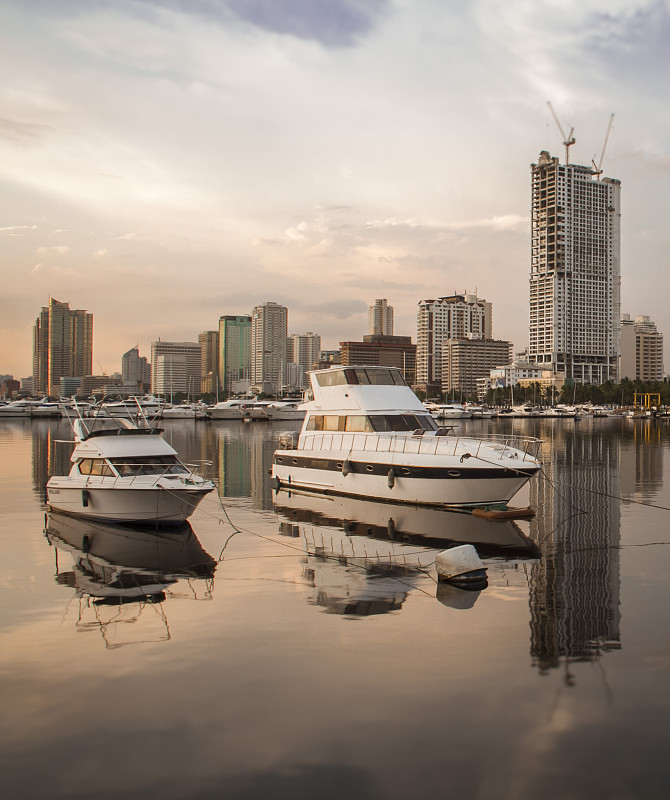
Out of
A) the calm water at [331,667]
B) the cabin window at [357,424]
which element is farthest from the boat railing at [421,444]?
the calm water at [331,667]

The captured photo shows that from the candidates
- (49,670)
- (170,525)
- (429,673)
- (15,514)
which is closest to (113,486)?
(170,525)

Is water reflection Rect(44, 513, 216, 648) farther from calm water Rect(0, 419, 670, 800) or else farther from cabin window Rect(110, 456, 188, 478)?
cabin window Rect(110, 456, 188, 478)

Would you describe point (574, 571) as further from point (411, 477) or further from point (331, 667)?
point (331, 667)

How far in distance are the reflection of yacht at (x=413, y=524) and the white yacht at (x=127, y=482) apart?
15.1 feet

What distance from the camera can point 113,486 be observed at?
20953mm

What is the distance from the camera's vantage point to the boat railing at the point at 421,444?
914 inches

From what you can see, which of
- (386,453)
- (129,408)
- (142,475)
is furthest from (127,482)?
(129,408)

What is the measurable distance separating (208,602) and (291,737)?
5898 mm

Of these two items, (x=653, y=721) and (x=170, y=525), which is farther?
(x=170, y=525)

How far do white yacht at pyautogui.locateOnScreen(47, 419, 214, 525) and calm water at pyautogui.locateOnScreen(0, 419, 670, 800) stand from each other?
0.90 m

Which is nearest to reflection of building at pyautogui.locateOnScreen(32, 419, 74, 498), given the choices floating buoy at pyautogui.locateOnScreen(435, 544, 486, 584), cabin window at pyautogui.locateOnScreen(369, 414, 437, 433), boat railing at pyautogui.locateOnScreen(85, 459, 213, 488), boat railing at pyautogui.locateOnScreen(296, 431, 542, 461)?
boat railing at pyautogui.locateOnScreen(85, 459, 213, 488)

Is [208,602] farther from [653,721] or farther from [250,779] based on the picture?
[653,721]

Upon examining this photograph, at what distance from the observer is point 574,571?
16.3 metres

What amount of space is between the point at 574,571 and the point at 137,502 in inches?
501
